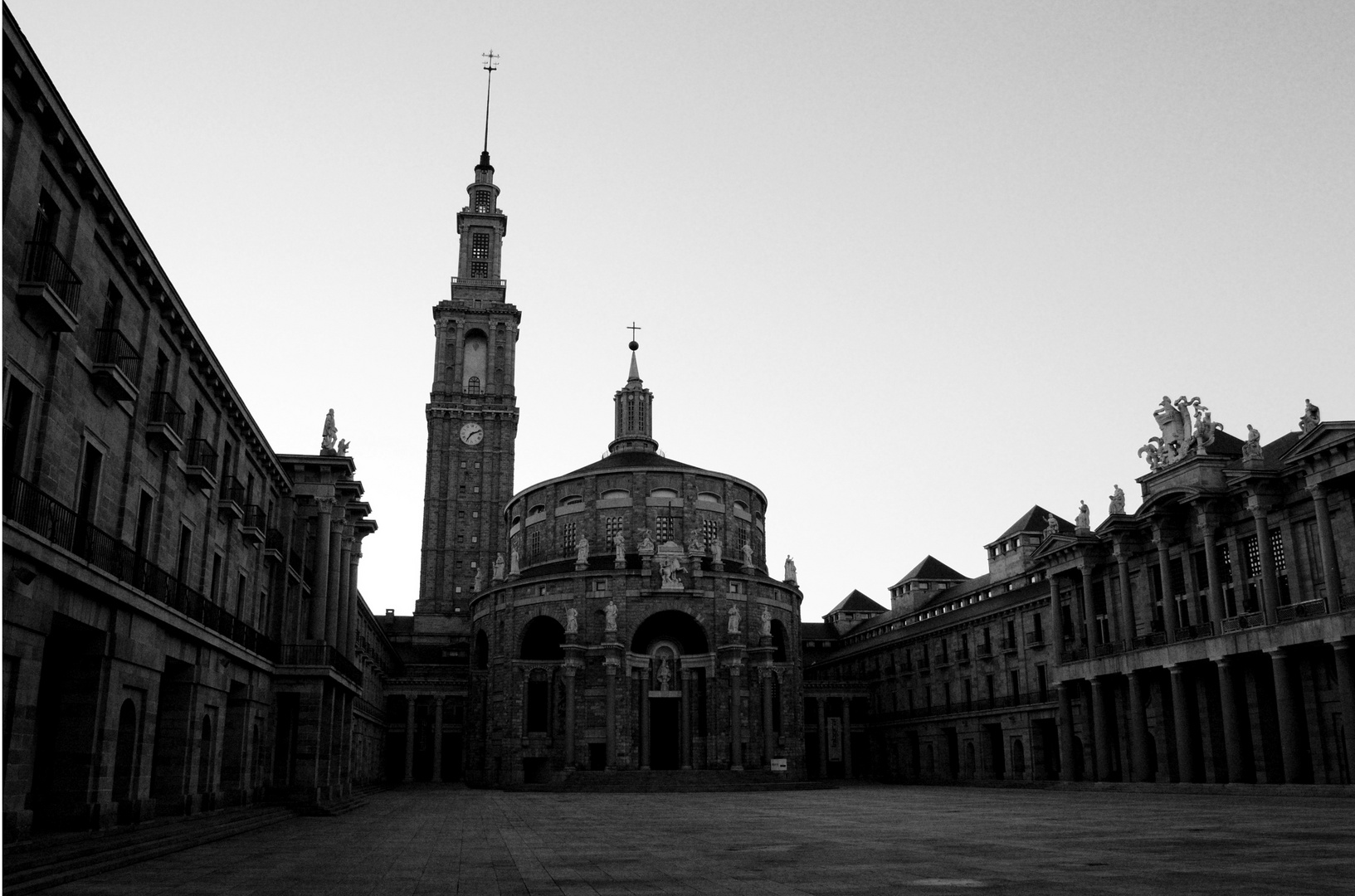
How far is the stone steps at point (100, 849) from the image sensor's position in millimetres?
14062

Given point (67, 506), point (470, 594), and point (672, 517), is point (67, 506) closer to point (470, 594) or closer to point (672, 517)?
point (672, 517)

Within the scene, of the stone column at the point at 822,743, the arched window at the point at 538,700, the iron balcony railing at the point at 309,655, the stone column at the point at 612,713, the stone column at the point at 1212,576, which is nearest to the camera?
the iron balcony railing at the point at 309,655

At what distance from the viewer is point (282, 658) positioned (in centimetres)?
3688

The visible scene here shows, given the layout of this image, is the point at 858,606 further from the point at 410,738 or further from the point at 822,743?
the point at 410,738

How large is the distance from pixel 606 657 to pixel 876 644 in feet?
90.5

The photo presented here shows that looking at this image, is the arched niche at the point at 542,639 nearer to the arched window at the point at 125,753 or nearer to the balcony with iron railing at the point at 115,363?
the arched window at the point at 125,753

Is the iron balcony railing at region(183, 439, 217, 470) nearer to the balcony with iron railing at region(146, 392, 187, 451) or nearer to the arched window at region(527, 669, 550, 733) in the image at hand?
the balcony with iron railing at region(146, 392, 187, 451)

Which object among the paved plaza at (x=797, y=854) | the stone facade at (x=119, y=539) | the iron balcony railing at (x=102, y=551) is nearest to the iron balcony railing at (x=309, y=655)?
the stone facade at (x=119, y=539)

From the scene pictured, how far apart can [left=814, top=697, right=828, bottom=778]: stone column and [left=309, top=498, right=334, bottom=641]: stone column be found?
49.6 metres

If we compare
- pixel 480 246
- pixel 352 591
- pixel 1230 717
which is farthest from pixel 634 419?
pixel 1230 717

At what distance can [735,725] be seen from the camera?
6319 cm

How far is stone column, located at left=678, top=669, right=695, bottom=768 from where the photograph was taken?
63.5m

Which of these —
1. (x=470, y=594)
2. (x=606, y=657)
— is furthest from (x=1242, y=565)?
(x=470, y=594)

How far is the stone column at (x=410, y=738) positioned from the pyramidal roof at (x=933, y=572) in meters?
42.3
